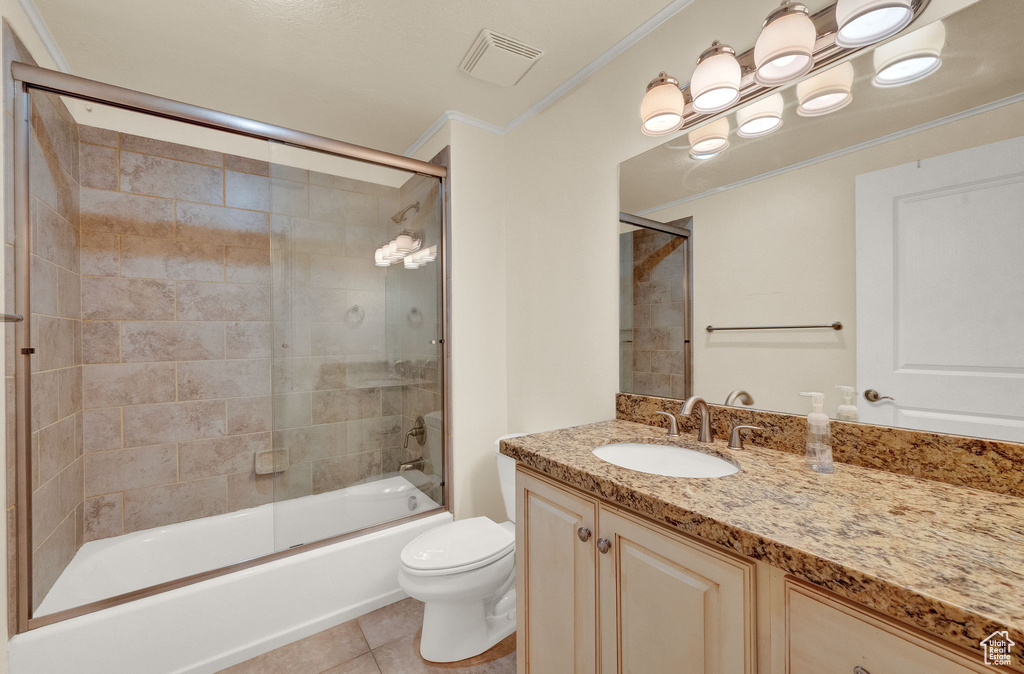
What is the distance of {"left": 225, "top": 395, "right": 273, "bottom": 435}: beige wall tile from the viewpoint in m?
2.26

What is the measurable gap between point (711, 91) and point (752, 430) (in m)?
1.06

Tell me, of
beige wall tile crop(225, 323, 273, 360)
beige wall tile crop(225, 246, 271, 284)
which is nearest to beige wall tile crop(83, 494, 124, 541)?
beige wall tile crop(225, 323, 273, 360)

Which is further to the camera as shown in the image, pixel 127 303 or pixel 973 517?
pixel 127 303

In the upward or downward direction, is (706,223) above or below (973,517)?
above

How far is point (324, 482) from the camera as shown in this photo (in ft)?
6.34

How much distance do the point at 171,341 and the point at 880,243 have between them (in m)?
2.92

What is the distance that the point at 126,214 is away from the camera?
2018 mm

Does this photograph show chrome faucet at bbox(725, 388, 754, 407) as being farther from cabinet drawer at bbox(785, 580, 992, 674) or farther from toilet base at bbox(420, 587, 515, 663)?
toilet base at bbox(420, 587, 515, 663)

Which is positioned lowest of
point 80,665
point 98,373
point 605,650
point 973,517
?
point 80,665

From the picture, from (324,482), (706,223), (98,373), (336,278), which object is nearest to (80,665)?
(324,482)

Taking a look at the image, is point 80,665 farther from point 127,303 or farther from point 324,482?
point 127,303

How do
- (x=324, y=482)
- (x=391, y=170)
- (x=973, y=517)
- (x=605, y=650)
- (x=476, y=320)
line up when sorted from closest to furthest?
1. (x=973, y=517)
2. (x=605, y=650)
3. (x=324, y=482)
4. (x=391, y=170)
5. (x=476, y=320)

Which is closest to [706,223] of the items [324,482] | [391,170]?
[391,170]

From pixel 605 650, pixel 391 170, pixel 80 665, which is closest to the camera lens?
pixel 605 650
